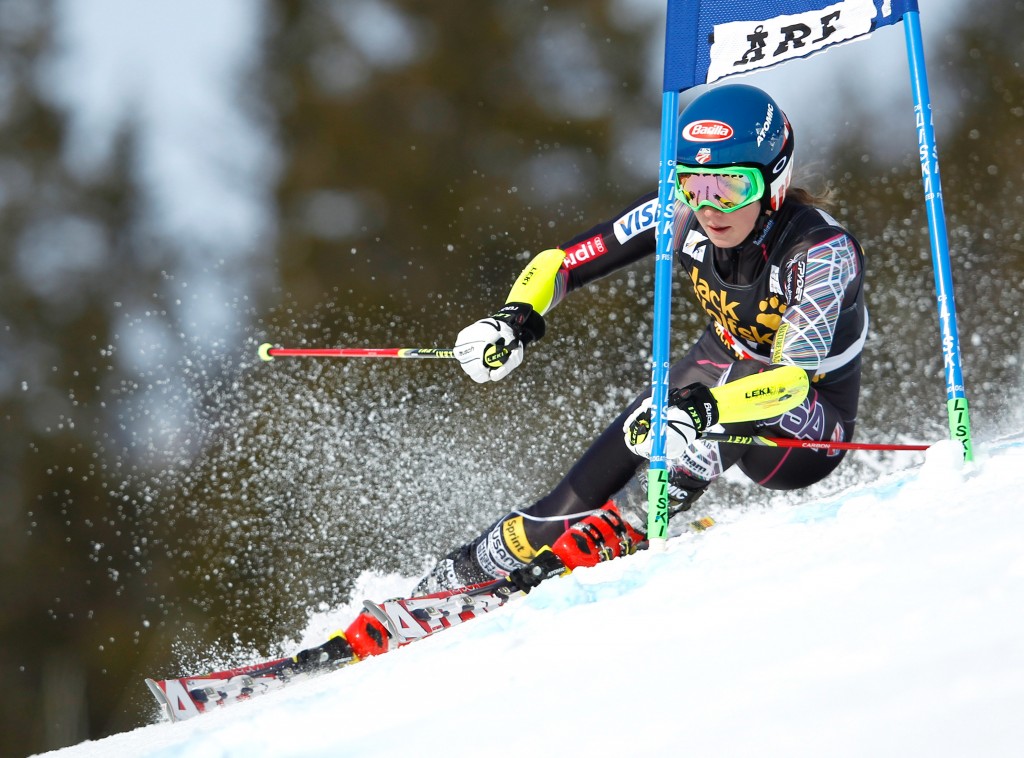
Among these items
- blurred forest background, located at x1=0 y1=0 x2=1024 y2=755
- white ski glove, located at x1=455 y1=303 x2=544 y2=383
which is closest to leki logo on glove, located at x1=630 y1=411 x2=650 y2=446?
white ski glove, located at x1=455 y1=303 x2=544 y2=383

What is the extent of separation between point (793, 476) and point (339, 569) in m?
8.24

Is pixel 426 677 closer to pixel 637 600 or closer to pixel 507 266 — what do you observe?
pixel 637 600

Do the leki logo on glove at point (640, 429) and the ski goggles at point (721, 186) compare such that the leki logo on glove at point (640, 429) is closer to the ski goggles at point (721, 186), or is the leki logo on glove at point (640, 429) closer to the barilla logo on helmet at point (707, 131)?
the ski goggles at point (721, 186)

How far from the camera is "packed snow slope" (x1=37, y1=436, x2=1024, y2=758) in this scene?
133cm

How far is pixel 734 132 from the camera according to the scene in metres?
2.43

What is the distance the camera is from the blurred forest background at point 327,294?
10406 millimetres

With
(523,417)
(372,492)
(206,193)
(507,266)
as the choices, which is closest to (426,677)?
(523,417)

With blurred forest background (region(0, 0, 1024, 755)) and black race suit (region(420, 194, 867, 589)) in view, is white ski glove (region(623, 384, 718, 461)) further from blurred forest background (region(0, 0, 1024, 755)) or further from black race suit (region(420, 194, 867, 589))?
blurred forest background (region(0, 0, 1024, 755))

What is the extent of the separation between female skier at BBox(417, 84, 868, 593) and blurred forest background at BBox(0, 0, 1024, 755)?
15.8 ft

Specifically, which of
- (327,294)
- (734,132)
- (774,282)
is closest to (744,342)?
(774,282)

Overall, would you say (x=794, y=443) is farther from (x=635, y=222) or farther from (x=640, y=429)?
(x=635, y=222)

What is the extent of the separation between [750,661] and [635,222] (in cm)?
180

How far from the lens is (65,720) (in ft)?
39.3

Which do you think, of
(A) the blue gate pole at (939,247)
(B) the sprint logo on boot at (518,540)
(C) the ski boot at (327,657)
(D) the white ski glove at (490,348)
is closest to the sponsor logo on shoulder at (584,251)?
(D) the white ski glove at (490,348)
